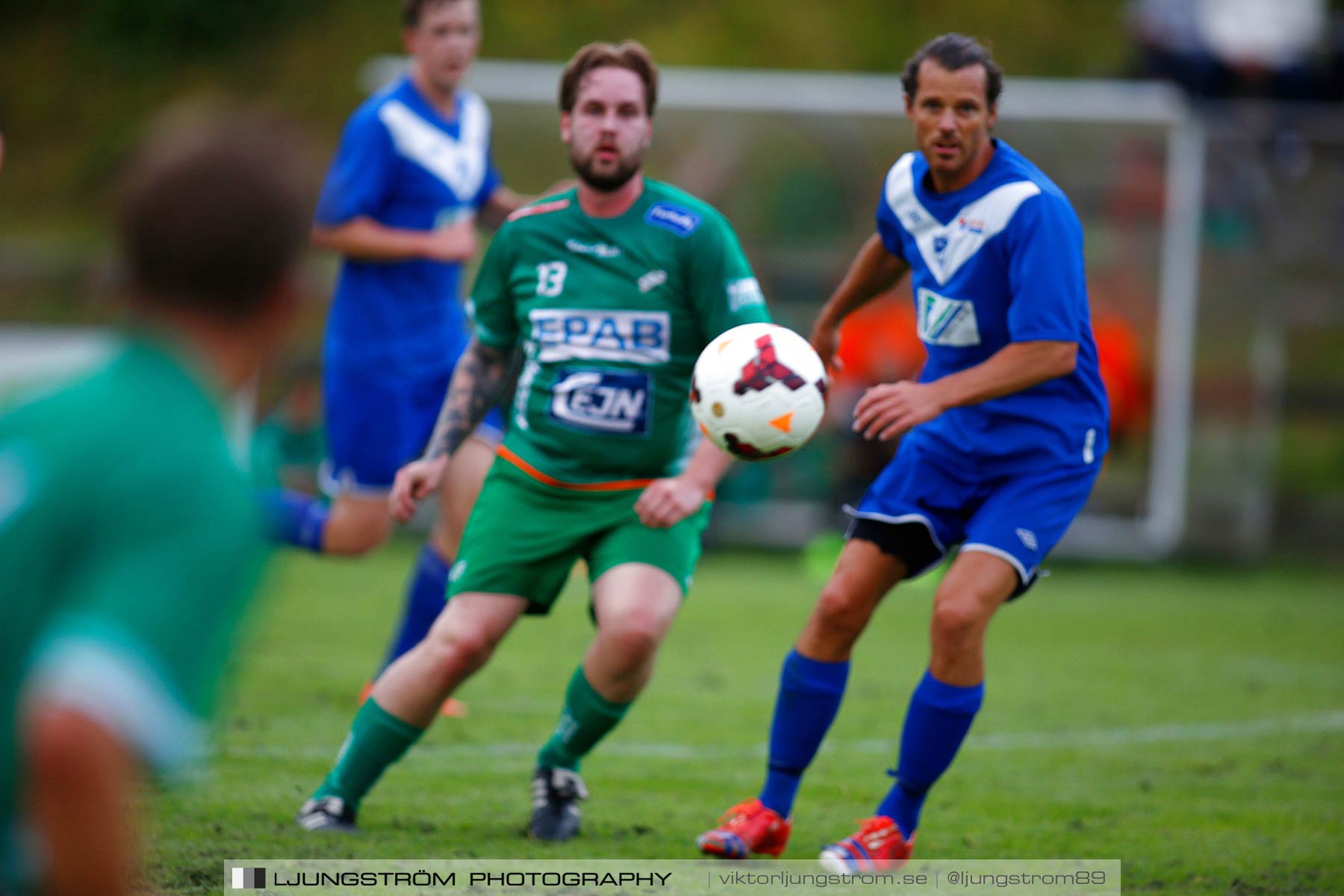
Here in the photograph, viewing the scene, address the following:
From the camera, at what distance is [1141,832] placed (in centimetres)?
465

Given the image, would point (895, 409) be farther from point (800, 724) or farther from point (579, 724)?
point (579, 724)

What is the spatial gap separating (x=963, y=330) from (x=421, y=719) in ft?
6.16

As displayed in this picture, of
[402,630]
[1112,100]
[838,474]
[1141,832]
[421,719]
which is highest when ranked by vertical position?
[1112,100]

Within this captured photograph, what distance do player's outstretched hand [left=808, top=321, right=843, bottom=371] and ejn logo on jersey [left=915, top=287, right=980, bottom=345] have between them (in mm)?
374

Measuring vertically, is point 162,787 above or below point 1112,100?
below

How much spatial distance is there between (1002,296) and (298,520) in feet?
10.6

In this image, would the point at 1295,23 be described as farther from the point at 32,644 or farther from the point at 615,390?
the point at 32,644

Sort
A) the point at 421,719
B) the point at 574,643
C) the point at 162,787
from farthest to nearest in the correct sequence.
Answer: the point at 574,643 < the point at 162,787 < the point at 421,719

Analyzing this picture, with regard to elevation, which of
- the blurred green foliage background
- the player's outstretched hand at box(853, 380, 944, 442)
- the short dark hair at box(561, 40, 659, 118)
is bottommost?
the player's outstretched hand at box(853, 380, 944, 442)

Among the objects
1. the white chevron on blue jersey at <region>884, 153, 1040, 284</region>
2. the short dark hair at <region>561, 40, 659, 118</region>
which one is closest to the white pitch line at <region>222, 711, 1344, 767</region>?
the white chevron on blue jersey at <region>884, 153, 1040, 284</region>

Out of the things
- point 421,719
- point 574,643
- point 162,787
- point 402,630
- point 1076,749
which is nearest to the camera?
point 421,719

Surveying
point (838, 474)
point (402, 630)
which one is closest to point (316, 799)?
point (402, 630)

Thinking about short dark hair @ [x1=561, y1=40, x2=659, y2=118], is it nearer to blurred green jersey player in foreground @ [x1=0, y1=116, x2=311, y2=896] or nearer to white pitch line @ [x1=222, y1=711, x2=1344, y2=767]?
white pitch line @ [x1=222, y1=711, x2=1344, y2=767]

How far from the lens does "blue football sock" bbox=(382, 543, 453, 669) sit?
5.55 meters
